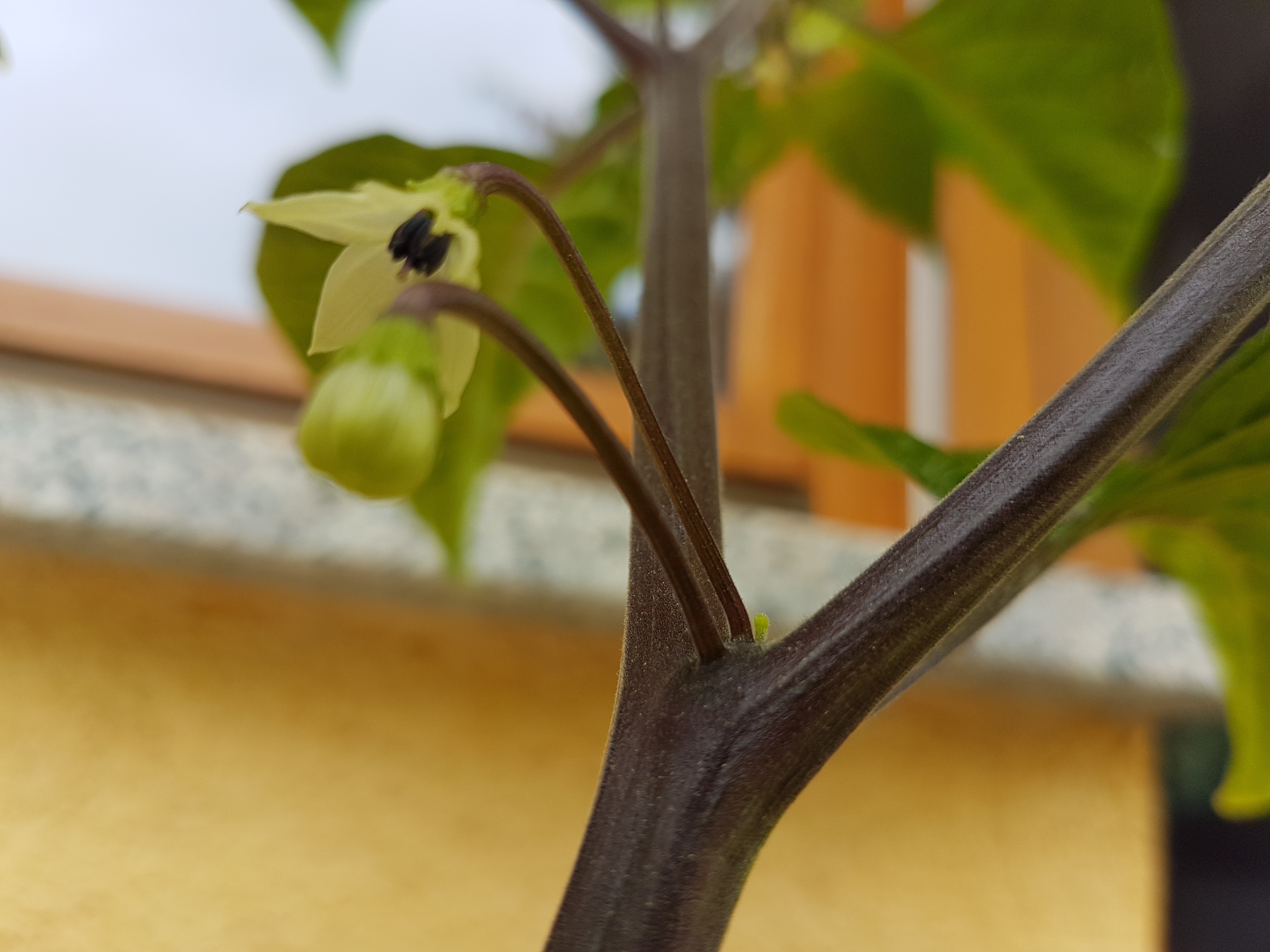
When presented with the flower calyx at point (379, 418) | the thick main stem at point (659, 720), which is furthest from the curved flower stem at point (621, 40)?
the flower calyx at point (379, 418)

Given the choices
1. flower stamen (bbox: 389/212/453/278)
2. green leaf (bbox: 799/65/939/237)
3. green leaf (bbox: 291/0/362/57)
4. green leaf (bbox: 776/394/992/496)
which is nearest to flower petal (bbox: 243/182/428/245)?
flower stamen (bbox: 389/212/453/278)

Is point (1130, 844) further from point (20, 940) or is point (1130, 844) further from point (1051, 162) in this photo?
point (20, 940)

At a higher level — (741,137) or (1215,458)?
(741,137)

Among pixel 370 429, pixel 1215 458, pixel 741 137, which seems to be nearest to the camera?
pixel 370 429

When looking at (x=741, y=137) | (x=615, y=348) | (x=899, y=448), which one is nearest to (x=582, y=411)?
(x=615, y=348)

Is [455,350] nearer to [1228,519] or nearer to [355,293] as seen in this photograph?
[355,293]

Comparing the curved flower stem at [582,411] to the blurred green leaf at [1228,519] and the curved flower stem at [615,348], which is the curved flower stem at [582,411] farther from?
the blurred green leaf at [1228,519]

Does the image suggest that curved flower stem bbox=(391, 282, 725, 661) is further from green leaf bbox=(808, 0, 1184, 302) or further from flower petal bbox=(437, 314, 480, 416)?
green leaf bbox=(808, 0, 1184, 302)
